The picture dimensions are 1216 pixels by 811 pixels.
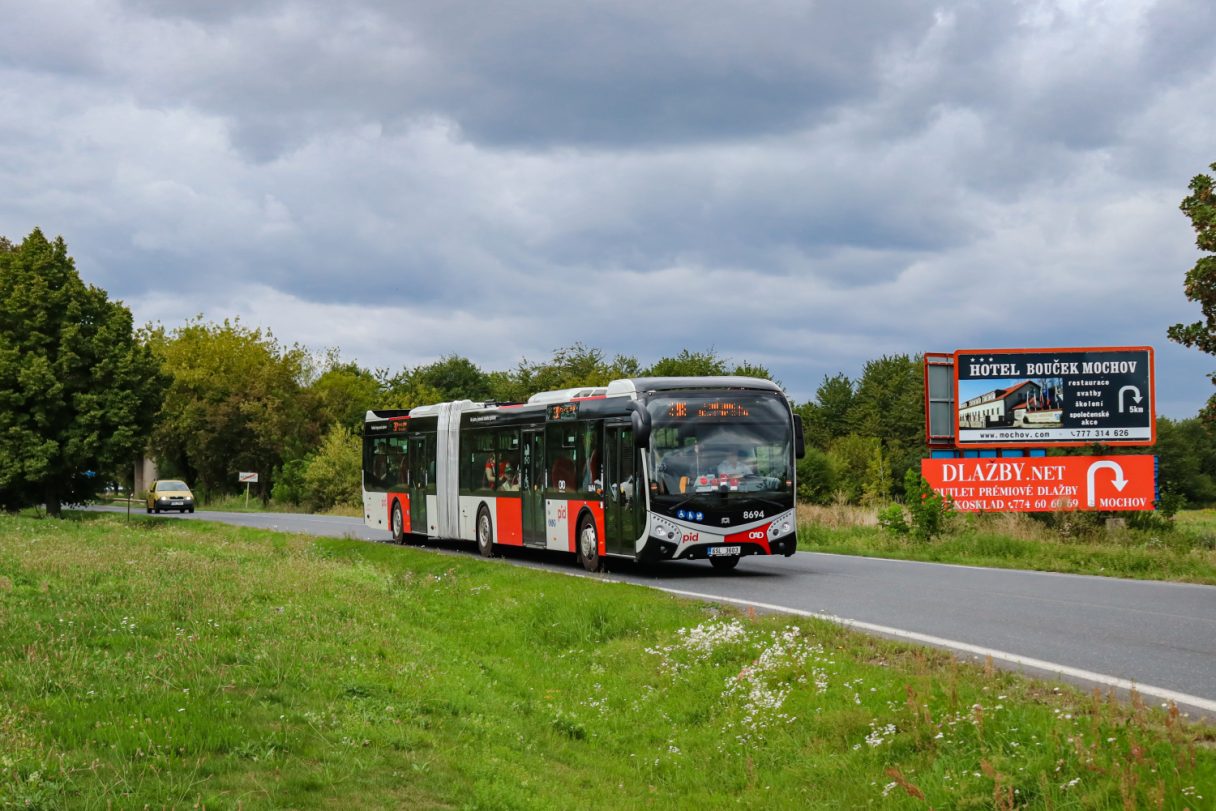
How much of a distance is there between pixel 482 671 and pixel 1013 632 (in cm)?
511

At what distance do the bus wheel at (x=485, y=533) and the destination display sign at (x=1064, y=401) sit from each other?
1153 cm

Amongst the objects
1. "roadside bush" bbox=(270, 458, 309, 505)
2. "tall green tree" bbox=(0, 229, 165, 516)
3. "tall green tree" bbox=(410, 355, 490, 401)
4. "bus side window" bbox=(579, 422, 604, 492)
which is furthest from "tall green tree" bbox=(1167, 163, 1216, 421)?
"tall green tree" bbox=(410, 355, 490, 401)

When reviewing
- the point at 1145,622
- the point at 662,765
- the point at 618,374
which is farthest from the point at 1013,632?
the point at 618,374

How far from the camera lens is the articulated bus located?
63.0 ft

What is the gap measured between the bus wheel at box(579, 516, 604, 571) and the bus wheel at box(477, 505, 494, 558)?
4.51m

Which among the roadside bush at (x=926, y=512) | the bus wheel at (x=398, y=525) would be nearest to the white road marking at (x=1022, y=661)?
the roadside bush at (x=926, y=512)

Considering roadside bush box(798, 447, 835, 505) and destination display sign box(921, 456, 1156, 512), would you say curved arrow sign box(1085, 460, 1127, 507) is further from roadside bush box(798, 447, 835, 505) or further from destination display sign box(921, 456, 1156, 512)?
roadside bush box(798, 447, 835, 505)

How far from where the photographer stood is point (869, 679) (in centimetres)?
953

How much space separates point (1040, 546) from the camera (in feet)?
73.8

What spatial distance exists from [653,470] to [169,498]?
1744 inches

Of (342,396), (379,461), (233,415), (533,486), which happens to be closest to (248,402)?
(233,415)

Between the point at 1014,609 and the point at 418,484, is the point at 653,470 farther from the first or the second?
the point at 418,484

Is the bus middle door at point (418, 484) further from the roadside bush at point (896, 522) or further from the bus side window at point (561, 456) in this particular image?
the roadside bush at point (896, 522)

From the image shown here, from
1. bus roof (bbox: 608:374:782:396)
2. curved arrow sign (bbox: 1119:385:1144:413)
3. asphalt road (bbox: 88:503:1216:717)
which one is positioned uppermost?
curved arrow sign (bbox: 1119:385:1144:413)
